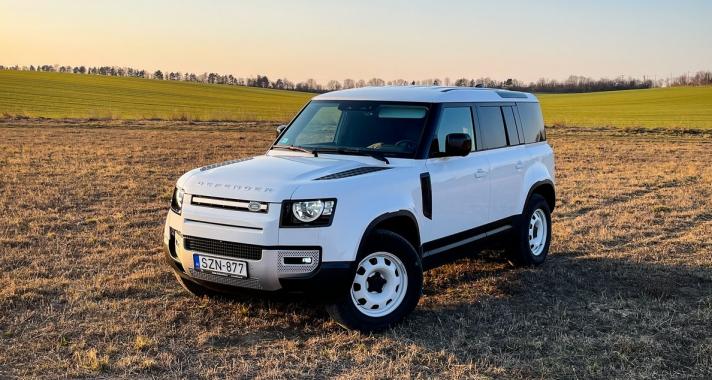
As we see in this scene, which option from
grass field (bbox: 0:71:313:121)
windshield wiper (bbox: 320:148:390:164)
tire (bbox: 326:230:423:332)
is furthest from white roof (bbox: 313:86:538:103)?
grass field (bbox: 0:71:313:121)

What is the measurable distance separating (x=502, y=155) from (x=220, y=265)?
3.25m

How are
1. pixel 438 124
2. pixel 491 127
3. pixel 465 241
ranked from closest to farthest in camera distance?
1. pixel 438 124
2. pixel 465 241
3. pixel 491 127

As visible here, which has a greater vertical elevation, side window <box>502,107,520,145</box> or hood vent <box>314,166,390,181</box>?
side window <box>502,107,520,145</box>

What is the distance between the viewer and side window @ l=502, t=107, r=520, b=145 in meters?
7.12

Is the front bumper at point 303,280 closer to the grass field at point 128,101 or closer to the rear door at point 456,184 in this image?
the rear door at point 456,184

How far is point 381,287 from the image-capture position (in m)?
5.31

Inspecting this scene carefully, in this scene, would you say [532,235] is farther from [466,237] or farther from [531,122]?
[466,237]

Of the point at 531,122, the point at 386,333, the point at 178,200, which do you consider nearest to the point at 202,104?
the point at 531,122

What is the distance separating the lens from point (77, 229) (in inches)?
355

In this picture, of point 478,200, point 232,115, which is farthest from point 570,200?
point 232,115

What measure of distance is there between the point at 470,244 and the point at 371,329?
162cm

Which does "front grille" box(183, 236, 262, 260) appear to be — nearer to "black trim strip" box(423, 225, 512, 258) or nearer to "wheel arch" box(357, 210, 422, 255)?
"wheel arch" box(357, 210, 422, 255)

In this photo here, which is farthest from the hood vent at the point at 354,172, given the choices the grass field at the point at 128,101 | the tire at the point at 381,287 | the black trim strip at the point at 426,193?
the grass field at the point at 128,101

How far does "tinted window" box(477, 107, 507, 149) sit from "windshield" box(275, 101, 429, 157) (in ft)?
2.94
